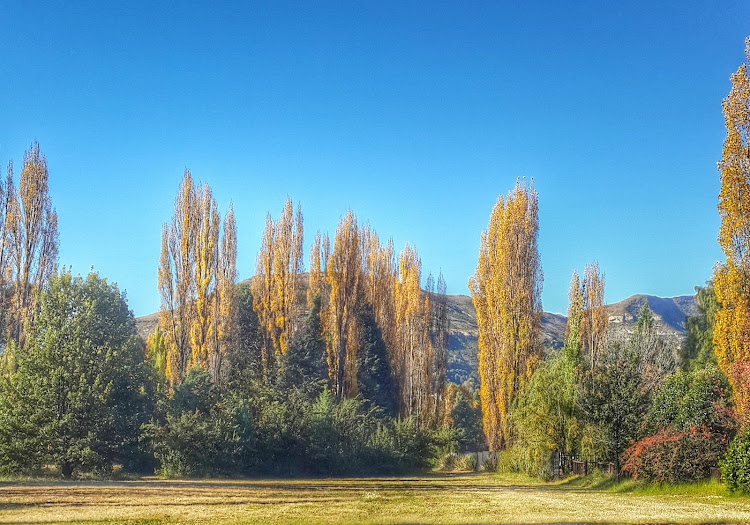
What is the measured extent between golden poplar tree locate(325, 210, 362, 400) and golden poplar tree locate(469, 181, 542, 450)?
1077 cm

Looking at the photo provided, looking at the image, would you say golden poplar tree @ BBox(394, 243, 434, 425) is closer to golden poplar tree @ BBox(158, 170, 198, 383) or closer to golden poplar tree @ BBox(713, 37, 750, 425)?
golden poplar tree @ BBox(158, 170, 198, 383)

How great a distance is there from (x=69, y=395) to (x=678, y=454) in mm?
21801

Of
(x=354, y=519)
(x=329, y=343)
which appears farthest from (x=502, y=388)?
(x=354, y=519)

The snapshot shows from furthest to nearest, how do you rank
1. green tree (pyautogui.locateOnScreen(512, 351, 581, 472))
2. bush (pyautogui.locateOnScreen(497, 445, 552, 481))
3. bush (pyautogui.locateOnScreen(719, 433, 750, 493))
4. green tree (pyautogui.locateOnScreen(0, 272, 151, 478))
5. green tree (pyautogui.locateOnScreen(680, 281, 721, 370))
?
green tree (pyautogui.locateOnScreen(680, 281, 721, 370)), bush (pyautogui.locateOnScreen(497, 445, 552, 481)), green tree (pyautogui.locateOnScreen(512, 351, 581, 472)), green tree (pyautogui.locateOnScreen(0, 272, 151, 478)), bush (pyautogui.locateOnScreen(719, 433, 750, 493))

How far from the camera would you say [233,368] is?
4616 centimetres

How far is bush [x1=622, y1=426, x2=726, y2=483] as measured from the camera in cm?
2194

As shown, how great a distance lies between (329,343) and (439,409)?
11.0 metres

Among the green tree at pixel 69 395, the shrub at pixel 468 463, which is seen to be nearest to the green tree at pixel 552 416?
the shrub at pixel 468 463

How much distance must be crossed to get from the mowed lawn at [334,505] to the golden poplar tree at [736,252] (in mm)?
3731

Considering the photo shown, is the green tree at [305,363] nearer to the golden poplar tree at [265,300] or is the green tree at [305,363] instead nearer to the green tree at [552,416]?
the golden poplar tree at [265,300]

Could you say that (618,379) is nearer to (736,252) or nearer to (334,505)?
(736,252)

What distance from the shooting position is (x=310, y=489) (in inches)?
946

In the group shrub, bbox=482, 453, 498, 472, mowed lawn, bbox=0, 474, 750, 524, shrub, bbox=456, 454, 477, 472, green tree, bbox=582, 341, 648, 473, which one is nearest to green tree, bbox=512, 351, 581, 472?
green tree, bbox=582, 341, 648, 473

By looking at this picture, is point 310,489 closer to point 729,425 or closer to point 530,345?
point 729,425
